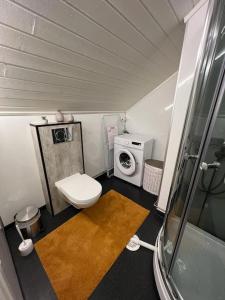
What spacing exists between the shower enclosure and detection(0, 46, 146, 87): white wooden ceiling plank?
37.2 inches

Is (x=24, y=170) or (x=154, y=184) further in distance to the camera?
(x=154, y=184)

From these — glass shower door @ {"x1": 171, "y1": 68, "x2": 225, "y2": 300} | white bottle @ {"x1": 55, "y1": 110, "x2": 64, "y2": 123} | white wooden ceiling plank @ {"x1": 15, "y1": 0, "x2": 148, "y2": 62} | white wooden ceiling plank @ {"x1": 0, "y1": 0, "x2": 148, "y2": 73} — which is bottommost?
glass shower door @ {"x1": 171, "y1": 68, "x2": 225, "y2": 300}

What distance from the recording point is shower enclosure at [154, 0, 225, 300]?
832mm

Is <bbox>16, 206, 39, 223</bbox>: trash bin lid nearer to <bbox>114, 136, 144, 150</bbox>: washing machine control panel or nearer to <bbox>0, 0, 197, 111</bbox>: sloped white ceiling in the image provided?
<bbox>0, 0, 197, 111</bbox>: sloped white ceiling

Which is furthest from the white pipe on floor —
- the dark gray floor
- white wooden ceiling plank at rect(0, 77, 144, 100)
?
white wooden ceiling plank at rect(0, 77, 144, 100)

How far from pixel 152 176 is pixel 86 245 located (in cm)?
127

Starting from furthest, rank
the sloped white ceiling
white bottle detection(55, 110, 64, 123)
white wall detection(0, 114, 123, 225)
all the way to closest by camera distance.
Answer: white bottle detection(55, 110, 64, 123)
white wall detection(0, 114, 123, 225)
the sloped white ceiling

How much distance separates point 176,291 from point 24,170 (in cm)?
178

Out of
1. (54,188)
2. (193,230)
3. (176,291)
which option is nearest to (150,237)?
(193,230)

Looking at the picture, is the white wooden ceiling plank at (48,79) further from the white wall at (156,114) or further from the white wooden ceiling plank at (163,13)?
the white wall at (156,114)

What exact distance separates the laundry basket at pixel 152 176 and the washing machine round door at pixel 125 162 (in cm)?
23

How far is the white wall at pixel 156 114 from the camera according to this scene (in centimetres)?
226

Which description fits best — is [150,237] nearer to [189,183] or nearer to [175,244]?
[175,244]

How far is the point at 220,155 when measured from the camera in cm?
121
